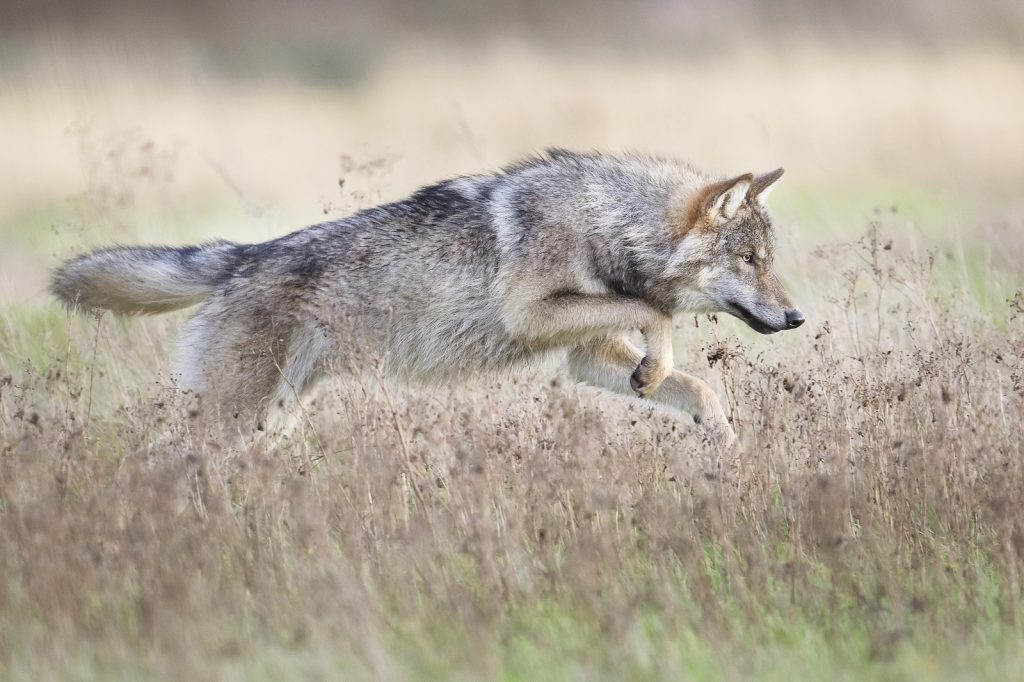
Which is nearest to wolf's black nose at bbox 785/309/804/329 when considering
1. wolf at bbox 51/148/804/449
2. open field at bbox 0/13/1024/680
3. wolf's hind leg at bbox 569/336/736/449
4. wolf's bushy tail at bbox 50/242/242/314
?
wolf at bbox 51/148/804/449

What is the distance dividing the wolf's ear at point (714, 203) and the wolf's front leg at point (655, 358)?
45cm

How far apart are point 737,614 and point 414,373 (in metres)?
2.51

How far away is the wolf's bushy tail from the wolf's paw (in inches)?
78.7

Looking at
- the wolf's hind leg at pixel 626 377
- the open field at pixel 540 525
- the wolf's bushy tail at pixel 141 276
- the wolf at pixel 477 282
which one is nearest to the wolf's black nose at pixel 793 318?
the wolf at pixel 477 282

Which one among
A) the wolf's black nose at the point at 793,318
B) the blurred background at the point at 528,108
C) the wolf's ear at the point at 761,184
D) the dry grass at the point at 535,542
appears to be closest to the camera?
the dry grass at the point at 535,542

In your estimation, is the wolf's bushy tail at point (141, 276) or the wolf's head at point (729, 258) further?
the wolf's bushy tail at point (141, 276)

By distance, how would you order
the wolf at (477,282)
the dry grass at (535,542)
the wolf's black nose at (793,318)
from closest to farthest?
1. the dry grass at (535,542)
2. the wolf's black nose at (793,318)
3. the wolf at (477,282)

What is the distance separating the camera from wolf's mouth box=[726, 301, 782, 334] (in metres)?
5.93

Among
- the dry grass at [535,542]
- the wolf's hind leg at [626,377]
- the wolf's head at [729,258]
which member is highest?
the wolf's head at [729,258]

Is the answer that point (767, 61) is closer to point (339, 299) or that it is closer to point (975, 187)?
point (975, 187)

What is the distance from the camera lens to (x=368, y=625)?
3.89 meters

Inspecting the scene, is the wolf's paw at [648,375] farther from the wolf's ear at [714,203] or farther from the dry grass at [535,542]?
the wolf's ear at [714,203]

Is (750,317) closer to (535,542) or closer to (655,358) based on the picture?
(655,358)

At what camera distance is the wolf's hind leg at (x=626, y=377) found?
6109mm
